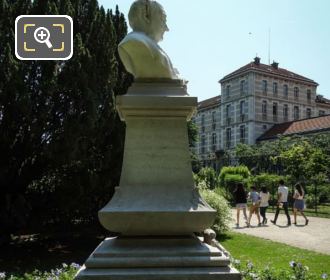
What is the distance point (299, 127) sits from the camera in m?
52.0

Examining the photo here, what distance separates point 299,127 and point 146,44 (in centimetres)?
4884

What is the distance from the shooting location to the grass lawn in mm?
9902

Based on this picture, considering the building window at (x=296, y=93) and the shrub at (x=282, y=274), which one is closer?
the shrub at (x=282, y=274)

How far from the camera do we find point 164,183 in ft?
17.4

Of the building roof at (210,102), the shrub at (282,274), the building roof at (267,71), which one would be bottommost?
the shrub at (282,274)

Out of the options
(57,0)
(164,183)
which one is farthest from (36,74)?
(164,183)

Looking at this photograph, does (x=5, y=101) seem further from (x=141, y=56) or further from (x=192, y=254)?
(x=192, y=254)

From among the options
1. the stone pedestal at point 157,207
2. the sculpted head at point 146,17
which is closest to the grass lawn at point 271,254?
the stone pedestal at point 157,207

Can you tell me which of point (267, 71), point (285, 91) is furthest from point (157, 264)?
point (285, 91)

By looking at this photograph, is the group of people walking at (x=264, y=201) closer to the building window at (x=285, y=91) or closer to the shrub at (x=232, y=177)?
the shrub at (x=232, y=177)

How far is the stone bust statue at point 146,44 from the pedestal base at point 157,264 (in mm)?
2077

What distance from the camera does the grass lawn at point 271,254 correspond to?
9.90m

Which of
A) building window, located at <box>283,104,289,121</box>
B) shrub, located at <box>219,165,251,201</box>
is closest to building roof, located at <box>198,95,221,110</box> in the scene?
building window, located at <box>283,104,289,121</box>

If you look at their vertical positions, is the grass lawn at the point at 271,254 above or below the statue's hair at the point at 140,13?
below
